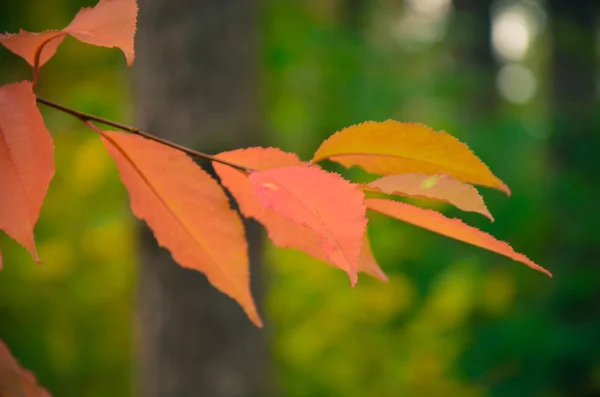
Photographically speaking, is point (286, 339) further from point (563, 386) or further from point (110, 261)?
point (563, 386)

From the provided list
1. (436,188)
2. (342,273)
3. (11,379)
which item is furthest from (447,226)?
(342,273)

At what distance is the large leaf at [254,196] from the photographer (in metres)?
0.33

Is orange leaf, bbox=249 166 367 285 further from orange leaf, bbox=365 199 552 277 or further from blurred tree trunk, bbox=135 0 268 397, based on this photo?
blurred tree trunk, bbox=135 0 268 397

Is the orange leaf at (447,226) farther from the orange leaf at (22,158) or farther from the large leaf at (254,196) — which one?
the orange leaf at (22,158)

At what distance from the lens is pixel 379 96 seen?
2361mm

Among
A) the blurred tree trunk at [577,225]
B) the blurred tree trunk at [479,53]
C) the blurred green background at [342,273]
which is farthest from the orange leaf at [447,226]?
the blurred tree trunk at [479,53]

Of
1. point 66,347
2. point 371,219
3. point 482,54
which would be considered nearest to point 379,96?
point 371,219

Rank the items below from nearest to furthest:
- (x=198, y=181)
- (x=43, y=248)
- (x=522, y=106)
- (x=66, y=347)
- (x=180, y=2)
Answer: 1. (x=198, y=181)
2. (x=180, y=2)
3. (x=43, y=248)
4. (x=66, y=347)
5. (x=522, y=106)

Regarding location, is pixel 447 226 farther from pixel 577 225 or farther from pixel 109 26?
pixel 577 225

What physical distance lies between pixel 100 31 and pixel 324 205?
0.43ft

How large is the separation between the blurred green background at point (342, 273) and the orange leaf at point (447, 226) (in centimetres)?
159

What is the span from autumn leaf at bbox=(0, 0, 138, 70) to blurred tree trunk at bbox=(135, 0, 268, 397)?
1042 mm

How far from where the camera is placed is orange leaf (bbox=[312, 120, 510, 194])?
33 centimetres

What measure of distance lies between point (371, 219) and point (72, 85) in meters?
1.14
